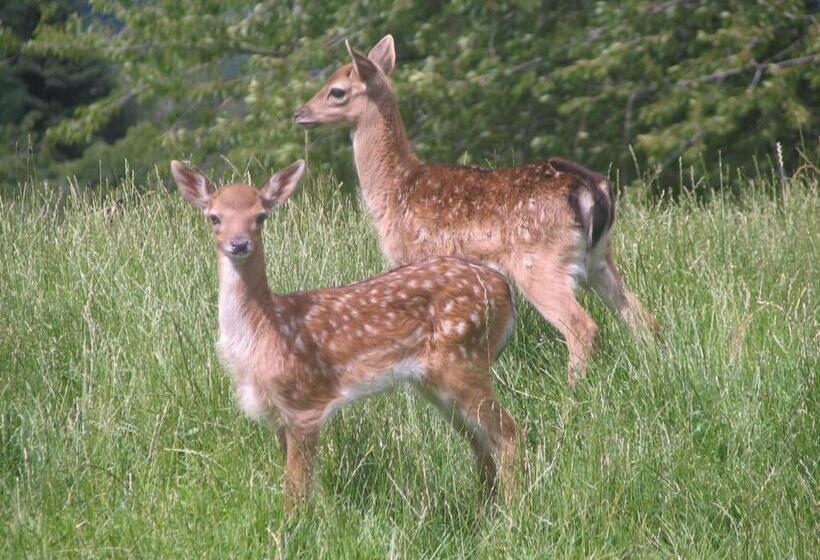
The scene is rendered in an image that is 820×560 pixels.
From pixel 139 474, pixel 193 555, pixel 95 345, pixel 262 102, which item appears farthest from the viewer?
pixel 262 102

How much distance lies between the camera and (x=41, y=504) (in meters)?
4.69

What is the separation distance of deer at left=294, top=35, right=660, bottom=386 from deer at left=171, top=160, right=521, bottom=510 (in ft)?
3.15

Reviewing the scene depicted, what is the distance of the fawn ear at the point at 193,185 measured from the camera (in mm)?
5465

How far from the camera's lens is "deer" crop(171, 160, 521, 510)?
5.18 metres

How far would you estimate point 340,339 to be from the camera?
539 cm

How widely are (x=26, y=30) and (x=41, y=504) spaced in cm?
1557

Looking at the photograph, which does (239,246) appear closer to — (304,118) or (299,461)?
(299,461)

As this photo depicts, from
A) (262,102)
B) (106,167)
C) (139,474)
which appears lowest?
(106,167)

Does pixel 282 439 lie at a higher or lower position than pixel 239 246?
lower

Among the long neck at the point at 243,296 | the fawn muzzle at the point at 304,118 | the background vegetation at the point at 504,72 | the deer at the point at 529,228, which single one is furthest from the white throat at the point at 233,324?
the background vegetation at the point at 504,72

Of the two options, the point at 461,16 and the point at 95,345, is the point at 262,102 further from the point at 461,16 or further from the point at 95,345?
the point at 95,345

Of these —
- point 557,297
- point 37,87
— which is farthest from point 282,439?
point 37,87

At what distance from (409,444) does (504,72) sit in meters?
8.00

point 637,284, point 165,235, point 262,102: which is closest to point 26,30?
point 262,102
